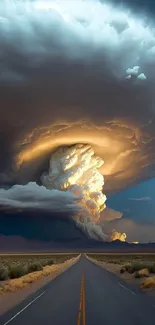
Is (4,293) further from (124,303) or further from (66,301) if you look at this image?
(124,303)

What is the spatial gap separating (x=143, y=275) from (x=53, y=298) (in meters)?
19.7

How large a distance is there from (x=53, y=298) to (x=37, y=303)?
6.15ft

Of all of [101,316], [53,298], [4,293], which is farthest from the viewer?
[4,293]

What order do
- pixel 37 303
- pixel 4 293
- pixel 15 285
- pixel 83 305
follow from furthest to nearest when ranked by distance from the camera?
pixel 15 285 → pixel 4 293 → pixel 37 303 → pixel 83 305

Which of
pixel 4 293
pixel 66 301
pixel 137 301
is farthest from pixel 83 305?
pixel 4 293

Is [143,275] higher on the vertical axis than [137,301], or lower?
higher

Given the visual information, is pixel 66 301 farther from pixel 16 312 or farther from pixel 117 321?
pixel 117 321

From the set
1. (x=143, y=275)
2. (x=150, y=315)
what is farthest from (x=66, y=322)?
(x=143, y=275)

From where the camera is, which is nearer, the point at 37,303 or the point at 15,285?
the point at 37,303

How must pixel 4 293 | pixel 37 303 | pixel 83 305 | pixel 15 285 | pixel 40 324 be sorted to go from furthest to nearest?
pixel 15 285
pixel 4 293
pixel 37 303
pixel 83 305
pixel 40 324

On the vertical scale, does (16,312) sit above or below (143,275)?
below

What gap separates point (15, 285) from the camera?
96.3 feet

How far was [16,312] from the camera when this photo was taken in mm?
15961

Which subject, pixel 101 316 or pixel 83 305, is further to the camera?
pixel 83 305
